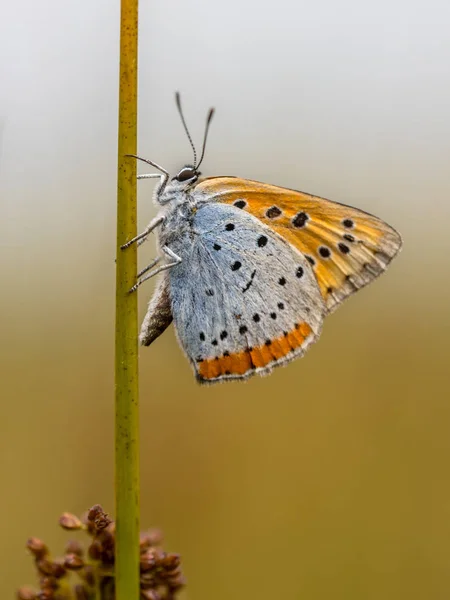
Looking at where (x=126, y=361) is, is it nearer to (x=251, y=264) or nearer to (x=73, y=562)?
(x=73, y=562)

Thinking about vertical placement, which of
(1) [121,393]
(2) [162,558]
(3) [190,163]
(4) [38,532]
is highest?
(3) [190,163]

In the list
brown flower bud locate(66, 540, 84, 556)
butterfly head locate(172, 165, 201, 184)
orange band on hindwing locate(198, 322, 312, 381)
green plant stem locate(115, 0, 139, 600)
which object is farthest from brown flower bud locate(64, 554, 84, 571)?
butterfly head locate(172, 165, 201, 184)

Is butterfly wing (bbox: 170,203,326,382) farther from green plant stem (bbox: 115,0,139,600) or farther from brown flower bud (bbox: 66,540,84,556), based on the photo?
green plant stem (bbox: 115,0,139,600)

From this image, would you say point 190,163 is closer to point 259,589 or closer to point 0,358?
point 0,358

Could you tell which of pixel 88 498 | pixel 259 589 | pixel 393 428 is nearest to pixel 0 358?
pixel 88 498

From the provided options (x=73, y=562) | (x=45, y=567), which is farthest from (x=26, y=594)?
(x=73, y=562)

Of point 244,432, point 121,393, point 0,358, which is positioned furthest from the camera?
point 244,432
